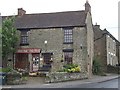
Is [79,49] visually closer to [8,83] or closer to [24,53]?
[24,53]

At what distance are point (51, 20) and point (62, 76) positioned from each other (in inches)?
436

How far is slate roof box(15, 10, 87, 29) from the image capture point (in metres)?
38.8

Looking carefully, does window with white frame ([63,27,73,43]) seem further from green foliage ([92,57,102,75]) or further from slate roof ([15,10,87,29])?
green foliage ([92,57,102,75])

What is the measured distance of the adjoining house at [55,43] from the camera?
3759cm

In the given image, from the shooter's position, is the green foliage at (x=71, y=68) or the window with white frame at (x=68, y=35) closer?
the green foliage at (x=71, y=68)

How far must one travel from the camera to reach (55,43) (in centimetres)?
3825

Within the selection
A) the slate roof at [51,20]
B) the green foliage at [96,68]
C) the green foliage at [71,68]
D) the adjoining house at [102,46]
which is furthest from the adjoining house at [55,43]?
the adjoining house at [102,46]

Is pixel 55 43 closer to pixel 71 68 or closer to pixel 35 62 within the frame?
pixel 35 62

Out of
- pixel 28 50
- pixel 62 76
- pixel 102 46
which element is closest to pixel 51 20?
pixel 28 50

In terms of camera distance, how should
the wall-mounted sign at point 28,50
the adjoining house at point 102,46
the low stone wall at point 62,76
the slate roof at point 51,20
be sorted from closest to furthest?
1. the low stone wall at point 62,76
2. the wall-mounted sign at point 28,50
3. the slate roof at point 51,20
4. the adjoining house at point 102,46

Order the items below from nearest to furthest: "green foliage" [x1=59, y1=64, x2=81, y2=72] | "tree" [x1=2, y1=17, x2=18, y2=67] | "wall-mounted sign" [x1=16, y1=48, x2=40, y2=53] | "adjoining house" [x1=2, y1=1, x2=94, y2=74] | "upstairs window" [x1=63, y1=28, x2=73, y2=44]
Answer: "green foliage" [x1=59, y1=64, x2=81, y2=72], "tree" [x1=2, y1=17, x2=18, y2=67], "adjoining house" [x1=2, y1=1, x2=94, y2=74], "upstairs window" [x1=63, y1=28, x2=73, y2=44], "wall-mounted sign" [x1=16, y1=48, x2=40, y2=53]

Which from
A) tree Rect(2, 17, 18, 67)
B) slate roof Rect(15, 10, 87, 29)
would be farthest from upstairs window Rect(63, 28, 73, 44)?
tree Rect(2, 17, 18, 67)

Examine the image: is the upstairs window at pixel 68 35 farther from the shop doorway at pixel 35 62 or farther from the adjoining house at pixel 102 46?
the adjoining house at pixel 102 46

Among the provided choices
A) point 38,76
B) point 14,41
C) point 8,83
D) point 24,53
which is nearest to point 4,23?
point 14,41
